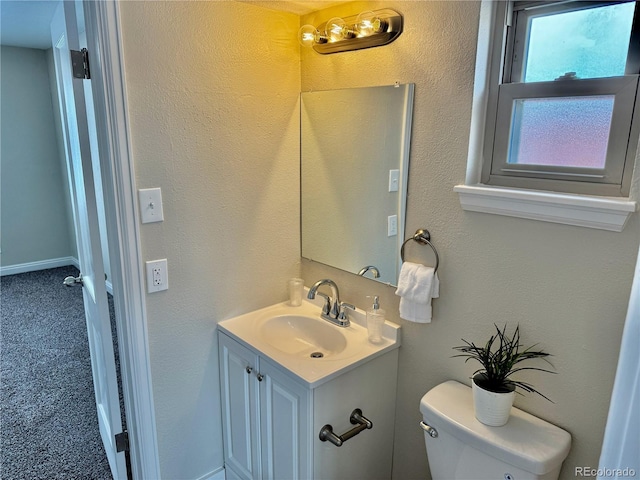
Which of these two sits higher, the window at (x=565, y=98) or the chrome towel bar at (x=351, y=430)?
the window at (x=565, y=98)

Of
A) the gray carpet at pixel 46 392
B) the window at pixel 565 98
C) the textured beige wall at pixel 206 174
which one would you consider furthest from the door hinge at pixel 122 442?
the window at pixel 565 98

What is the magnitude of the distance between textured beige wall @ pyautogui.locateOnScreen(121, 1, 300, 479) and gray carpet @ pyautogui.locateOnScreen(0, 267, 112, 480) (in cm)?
67

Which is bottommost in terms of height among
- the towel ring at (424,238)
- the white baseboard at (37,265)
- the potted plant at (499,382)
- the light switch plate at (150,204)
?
the white baseboard at (37,265)

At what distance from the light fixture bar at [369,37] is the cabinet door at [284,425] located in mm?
1237

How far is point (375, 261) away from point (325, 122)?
63 cm

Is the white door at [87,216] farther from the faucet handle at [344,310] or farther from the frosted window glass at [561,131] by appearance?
the frosted window glass at [561,131]

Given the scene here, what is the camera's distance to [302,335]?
1976mm

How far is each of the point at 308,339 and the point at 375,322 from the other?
1.21ft

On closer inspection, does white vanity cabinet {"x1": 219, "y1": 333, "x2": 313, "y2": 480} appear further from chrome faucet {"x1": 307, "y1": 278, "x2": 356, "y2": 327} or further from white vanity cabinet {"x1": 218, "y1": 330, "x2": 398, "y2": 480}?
chrome faucet {"x1": 307, "y1": 278, "x2": 356, "y2": 327}

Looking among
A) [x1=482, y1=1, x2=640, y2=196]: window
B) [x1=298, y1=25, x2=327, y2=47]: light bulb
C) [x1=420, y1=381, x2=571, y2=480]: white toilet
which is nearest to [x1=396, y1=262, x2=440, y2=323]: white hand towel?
[x1=420, y1=381, x2=571, y2=480]: white toilet

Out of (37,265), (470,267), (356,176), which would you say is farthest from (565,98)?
(37,265)

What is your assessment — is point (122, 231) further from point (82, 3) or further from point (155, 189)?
point (82, 3)

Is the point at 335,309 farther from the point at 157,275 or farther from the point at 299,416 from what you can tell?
the point at 157,275

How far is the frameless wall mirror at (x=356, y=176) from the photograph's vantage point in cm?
167
